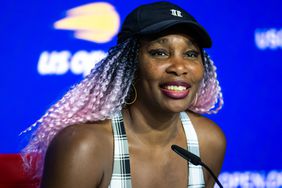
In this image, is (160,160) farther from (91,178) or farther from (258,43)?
(258,43)

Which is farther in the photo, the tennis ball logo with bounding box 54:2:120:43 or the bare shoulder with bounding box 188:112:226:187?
the tennis ball logo with bounding box 54:2:120:43

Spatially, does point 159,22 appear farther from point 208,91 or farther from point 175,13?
point 208,91

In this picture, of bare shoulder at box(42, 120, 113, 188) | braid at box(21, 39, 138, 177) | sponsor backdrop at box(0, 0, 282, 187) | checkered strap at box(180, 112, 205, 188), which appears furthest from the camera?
sponsor backdrop at box(0, 0, 282, 187)

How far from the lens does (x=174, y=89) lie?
4.28 ft

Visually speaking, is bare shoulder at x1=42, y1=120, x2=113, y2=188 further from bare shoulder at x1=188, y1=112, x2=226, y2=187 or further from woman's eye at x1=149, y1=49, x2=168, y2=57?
bare shoulder at x1=188, y1=112, x2=226, y2=187

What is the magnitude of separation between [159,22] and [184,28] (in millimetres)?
70

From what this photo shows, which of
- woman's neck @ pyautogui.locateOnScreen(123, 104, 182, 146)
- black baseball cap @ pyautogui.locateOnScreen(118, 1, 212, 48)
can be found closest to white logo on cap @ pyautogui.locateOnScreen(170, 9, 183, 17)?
black baseball cap @ pyautogui.locateOnScreen(118, 1, 212, 48)

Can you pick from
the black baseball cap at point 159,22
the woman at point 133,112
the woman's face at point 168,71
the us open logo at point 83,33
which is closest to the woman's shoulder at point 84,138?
the woman at point 133,112

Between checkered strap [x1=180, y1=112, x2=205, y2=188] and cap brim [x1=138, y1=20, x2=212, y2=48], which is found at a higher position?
cap brim [x1=138, y1=20, x2=212, y2=48]

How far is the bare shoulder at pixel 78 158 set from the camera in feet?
4.11

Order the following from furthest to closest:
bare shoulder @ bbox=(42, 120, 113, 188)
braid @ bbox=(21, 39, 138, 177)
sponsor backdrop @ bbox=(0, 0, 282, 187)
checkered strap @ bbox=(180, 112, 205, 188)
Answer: sponsor backdrop @ bbox=(0, 0, 282, 187)
checkered strap @ bbox=(180, 112, 205, 188)
braid @ bbox=(21, 39, 138, 177)
bare shoulder @ bbox=(42, 120, 113, 188)

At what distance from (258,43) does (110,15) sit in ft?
2.32

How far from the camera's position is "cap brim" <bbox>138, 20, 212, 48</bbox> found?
128 centimetres

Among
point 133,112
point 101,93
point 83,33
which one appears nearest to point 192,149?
point 133,112
